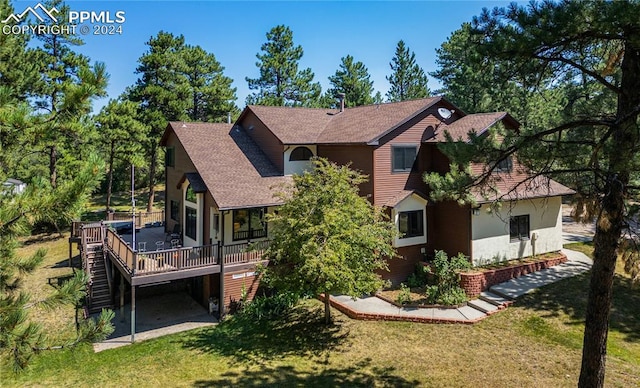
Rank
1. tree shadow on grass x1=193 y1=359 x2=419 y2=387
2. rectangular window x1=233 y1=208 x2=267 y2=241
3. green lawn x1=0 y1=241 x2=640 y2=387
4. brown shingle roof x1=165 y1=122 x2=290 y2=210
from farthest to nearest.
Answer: rectangular window x1=233 y1=208 x2=267 y2=241 → brown shingle roof x1=165 y1=122 x2=290 y2=210 → green lawn x1=0 y1=241 x2=640 y2=387 → tree shadow on grass x1=193 y1=359 x2=419 y2=387

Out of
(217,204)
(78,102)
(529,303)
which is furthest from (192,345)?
(529,303)

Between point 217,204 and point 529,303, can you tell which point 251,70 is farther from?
point 529,303

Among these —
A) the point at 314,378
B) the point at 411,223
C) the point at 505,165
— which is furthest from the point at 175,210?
the point at 505,165

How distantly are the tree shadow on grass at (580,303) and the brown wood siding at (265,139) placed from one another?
12.2 meters

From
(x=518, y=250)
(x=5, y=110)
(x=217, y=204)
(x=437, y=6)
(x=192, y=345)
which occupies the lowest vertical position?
(x=192, y=345)

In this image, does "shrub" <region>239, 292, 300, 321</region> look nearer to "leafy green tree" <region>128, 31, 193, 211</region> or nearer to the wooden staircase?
the wooden staircase

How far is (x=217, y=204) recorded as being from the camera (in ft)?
50.0

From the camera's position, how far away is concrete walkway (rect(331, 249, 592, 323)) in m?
13.6

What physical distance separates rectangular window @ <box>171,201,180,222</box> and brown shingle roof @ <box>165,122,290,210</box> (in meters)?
3.57

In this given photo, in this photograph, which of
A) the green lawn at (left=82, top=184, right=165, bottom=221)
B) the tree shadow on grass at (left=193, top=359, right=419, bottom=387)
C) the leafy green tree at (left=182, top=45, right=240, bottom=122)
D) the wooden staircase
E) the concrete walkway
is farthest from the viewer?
the green lawn at (left=82, top=184, right=165, bottom=221)

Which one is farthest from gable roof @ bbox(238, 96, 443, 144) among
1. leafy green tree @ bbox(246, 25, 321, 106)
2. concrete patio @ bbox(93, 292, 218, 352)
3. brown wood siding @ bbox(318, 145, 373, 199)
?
leafy green tree @ bbox(246, 25, 321, 106)

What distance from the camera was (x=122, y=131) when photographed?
87.8ft

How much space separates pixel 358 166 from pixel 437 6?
280 inches

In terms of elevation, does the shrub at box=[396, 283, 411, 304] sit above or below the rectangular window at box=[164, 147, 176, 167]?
below
